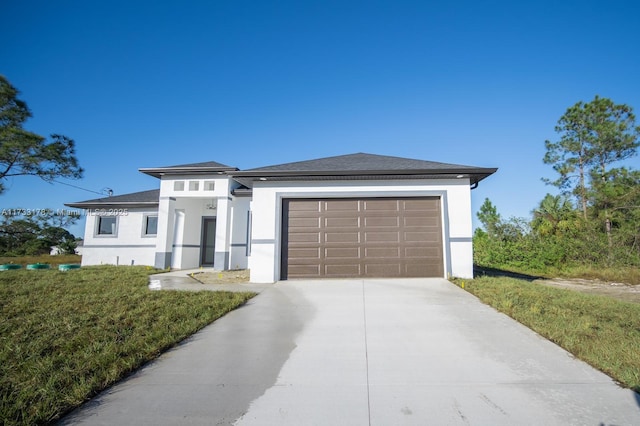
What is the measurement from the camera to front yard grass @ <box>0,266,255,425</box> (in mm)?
2818

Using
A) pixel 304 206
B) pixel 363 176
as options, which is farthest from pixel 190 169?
pixel 363 176

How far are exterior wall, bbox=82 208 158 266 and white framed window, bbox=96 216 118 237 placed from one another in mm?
159

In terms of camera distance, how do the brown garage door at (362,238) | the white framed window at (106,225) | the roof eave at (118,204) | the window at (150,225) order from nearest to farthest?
the brown garage door at (362,238), the roof eave at (118,204), the window at (150,225), the white framed window at (106,225)

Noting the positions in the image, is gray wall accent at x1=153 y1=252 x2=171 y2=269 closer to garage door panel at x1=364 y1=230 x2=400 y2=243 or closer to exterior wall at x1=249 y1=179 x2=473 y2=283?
exterior wall at x1=249 y1=179 x2=473 y2=283

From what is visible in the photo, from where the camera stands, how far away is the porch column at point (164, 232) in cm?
1320

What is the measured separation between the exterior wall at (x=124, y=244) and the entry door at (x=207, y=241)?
7.59 ft

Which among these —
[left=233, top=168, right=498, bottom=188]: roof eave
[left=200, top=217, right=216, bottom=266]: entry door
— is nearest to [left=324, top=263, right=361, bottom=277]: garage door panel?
[left=233, top=168, right=498, bottom=188]: roof eave

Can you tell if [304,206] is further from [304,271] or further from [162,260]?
[162,260]

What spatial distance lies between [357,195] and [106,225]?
43.1ft

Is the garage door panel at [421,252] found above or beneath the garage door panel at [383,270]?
above

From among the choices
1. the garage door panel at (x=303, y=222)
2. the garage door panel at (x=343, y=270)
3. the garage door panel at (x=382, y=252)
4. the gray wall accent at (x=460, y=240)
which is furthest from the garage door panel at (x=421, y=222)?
the garage door panel at (x=303, y=222)

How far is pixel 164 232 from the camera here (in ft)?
43.8

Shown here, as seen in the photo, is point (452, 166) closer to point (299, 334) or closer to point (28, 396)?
point (299, 334)

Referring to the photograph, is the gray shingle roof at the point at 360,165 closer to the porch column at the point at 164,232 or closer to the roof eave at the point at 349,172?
the roof eave at the point at 349,172
